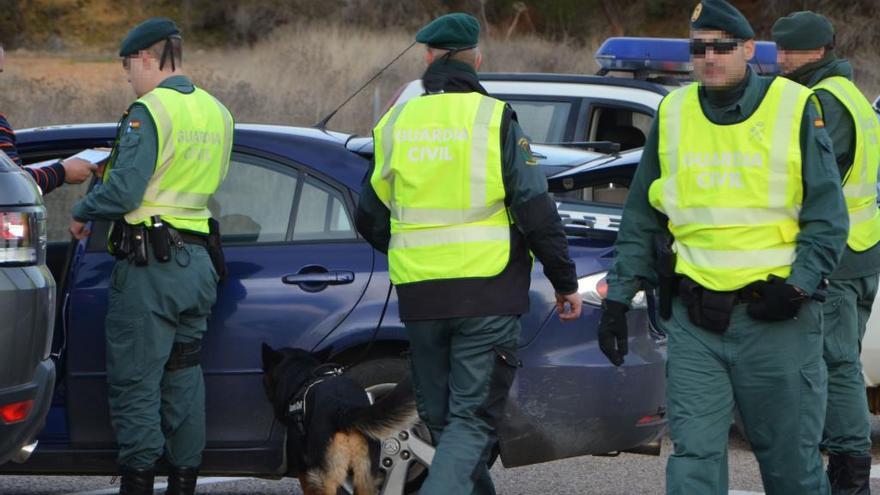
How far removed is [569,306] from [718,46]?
3.32 feet

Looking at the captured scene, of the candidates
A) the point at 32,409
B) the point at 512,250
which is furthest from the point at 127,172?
the point at 512,250

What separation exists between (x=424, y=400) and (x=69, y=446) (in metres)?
1.56

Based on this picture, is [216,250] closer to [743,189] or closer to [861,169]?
[743,189]

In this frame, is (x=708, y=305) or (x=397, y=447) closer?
(x=708, y=305)

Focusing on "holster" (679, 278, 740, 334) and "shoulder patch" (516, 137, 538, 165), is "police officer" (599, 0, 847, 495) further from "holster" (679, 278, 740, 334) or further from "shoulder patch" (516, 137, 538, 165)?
"shoulder patch" (516, 137, 538, 165)

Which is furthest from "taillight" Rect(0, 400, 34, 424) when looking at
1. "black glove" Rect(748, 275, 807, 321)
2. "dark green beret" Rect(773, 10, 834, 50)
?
"dark green beret" Rect(773, 10, 834, 50)

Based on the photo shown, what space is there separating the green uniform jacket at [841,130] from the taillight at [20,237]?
2760 millimetres

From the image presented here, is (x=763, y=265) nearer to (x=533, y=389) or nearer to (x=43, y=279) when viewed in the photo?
(x=533, y=389)

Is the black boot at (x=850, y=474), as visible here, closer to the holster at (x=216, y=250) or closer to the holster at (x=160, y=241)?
the holster at (x=216, y=250)

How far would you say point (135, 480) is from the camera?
5.44m

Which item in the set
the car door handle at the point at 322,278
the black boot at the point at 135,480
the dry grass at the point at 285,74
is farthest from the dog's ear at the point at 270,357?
the dry grass at the point at 285,74

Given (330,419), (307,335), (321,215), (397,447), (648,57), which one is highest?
(321,215)

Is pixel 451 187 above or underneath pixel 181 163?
above

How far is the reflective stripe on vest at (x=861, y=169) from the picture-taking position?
215 inches
